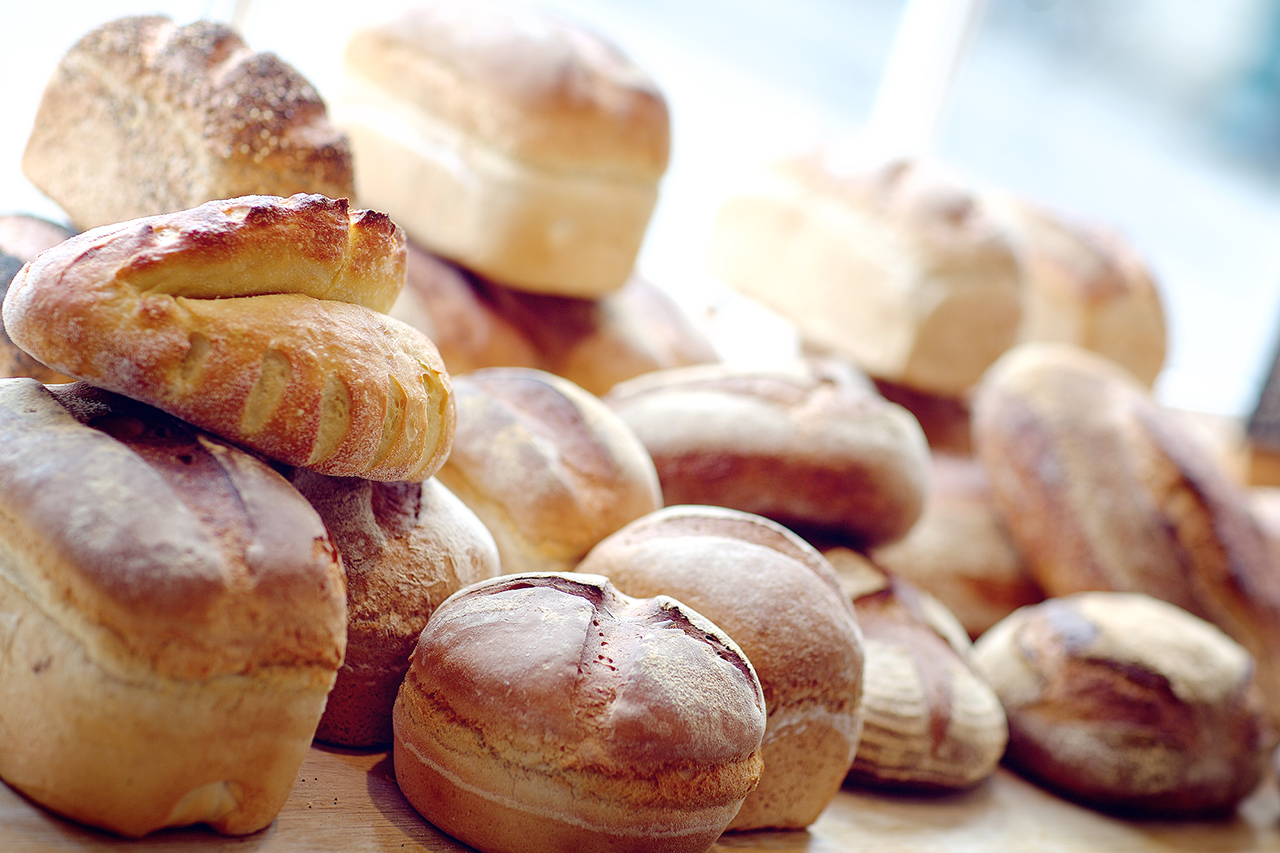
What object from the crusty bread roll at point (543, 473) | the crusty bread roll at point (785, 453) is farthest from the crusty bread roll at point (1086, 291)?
the crusty bread roll at point (543, 473)

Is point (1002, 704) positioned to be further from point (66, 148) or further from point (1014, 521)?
point (66, 148)

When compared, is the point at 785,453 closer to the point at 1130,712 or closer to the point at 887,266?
the point at 1130,712

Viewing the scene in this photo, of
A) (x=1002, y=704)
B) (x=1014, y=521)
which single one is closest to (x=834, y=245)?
(x=1014, y=521)

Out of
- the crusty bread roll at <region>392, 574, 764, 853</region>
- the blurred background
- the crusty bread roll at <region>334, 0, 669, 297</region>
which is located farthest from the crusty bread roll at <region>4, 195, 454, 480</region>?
the blurred background

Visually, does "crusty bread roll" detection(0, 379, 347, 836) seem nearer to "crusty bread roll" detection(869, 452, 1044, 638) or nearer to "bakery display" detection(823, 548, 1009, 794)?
"bakery display" detection(823, 548, 1009, 794)

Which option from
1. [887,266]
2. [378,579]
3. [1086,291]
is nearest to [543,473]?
[378,579]

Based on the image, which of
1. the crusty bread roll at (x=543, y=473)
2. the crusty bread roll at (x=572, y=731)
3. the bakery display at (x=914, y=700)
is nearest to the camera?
the crusty bread roll at (x=572, y=731)

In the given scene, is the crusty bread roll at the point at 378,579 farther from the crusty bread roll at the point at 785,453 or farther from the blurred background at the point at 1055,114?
the blurred background at the point at 1055,114
